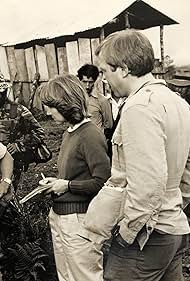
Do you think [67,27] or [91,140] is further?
[67,27]

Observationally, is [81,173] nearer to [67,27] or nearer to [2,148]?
[2,148]

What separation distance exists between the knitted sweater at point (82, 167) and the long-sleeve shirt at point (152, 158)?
70 centimetres

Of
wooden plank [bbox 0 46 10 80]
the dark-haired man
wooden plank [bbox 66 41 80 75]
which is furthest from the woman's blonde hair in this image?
wooden plank [bbox 0 46 10 80]

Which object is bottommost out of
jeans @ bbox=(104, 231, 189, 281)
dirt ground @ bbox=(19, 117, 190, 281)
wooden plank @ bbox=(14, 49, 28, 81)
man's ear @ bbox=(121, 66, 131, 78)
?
dirt ground @ bbox=(19, 117, 190, 281)

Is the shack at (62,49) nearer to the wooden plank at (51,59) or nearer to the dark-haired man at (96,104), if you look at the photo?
the wooden plank at (51,59)

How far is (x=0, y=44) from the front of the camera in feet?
45.4

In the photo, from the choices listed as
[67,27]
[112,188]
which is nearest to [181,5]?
[67,27]

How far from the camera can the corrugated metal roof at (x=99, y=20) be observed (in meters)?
11.2

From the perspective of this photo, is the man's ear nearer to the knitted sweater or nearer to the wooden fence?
the knitted sweater

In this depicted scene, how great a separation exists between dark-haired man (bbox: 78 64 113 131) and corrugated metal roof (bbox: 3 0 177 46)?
18.7ft

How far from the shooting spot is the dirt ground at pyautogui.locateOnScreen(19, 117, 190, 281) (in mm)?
A: 4713

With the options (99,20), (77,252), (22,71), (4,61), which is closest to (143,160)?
(77,252)

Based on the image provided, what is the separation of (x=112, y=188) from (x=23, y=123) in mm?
3023

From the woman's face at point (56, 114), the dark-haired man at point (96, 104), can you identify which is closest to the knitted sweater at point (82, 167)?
the woman's face at point (56, 114)
